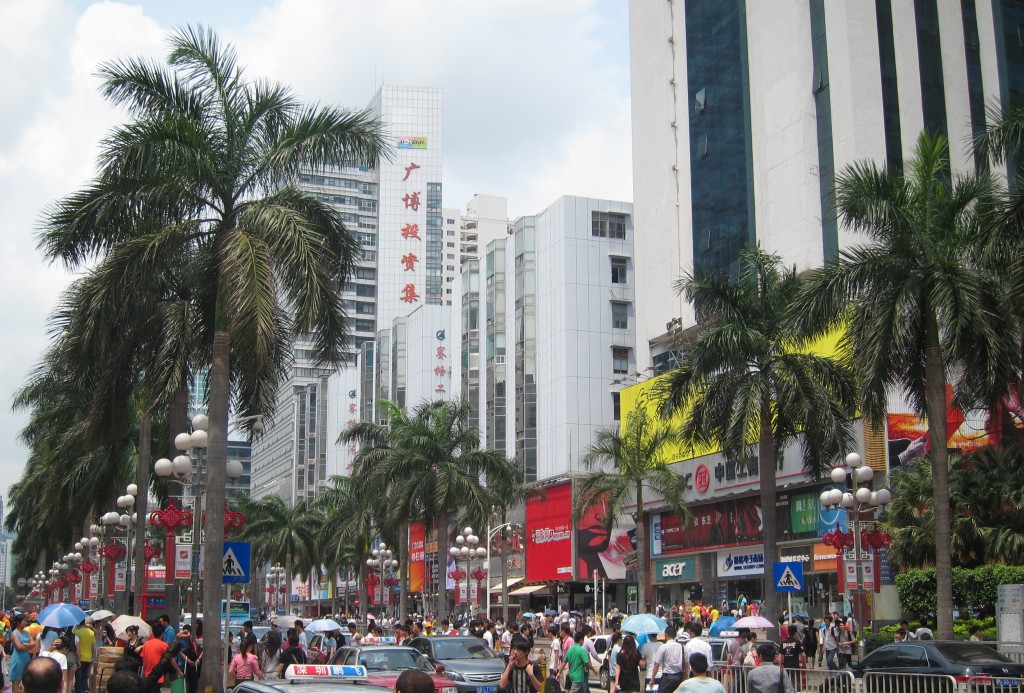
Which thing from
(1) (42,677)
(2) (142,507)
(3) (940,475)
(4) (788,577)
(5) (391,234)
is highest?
(5) (391,234)

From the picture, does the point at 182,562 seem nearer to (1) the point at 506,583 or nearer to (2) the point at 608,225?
(1) the point at 506,583

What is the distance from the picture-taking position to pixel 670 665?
17.1m

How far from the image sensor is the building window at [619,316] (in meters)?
73.9

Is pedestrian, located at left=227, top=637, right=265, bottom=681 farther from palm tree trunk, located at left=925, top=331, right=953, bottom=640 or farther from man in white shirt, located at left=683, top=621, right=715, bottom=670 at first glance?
palm tree trunk, located at left=925, top=331, right=953, bottom=640

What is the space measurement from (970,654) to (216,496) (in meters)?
13.2

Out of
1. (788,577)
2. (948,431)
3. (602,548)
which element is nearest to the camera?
(788,577)

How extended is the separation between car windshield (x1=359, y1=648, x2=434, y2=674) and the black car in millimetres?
7518

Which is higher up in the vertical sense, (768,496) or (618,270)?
(618,270)

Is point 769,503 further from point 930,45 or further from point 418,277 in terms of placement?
point 418,277

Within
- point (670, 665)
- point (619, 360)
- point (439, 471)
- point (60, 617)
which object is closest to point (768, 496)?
point (670, 665)

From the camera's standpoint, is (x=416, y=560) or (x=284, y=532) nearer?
(x=284, y=532)

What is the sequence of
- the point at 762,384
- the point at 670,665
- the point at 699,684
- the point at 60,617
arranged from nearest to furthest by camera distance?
the point at 699,684 < the point at 670,665 < the point at 60,617 < the point at 762,384

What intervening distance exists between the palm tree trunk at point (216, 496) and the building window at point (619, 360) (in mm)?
53369

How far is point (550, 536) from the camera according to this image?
7006 cm
